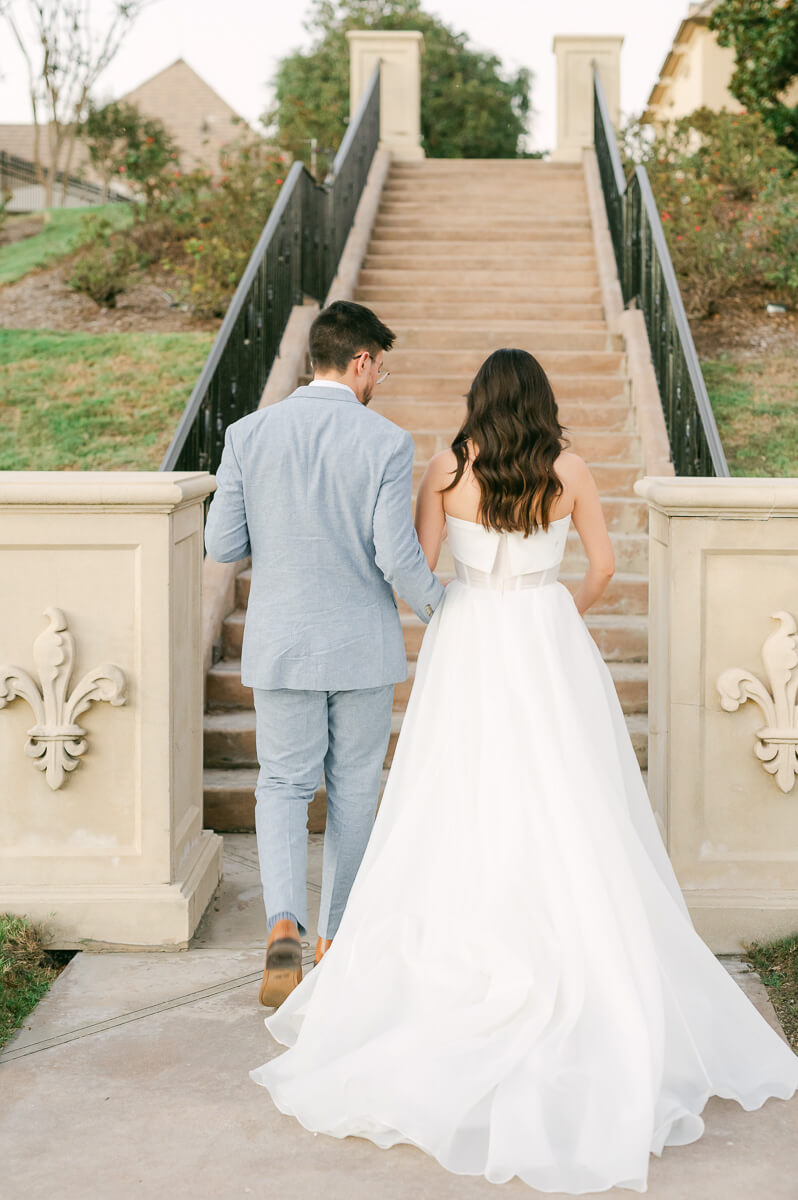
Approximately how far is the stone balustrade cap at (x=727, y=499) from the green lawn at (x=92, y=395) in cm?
523

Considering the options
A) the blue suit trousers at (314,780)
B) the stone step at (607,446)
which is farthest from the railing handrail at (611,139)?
the blue suit trousers at (314,780)

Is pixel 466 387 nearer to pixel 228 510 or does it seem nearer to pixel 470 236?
pixel 470 236

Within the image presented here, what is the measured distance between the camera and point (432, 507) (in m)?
3.33

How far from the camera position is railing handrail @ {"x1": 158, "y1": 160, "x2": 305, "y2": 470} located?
599 cm

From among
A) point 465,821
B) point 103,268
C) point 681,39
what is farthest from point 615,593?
point 681,39

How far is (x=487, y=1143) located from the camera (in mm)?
2576

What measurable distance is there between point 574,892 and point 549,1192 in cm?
68

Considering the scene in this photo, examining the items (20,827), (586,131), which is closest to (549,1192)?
(20,827)

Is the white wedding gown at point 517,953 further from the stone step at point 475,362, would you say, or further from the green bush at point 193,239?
the green bush at point 193,239

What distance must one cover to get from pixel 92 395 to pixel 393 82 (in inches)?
258

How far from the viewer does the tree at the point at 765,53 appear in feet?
54.1

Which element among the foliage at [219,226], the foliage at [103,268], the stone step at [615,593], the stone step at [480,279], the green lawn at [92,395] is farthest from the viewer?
the foliage at [103,268]

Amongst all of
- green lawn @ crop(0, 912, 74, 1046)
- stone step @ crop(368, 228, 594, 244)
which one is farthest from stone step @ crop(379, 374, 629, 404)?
green lawn @ crop(0, 912, 74, 1046)

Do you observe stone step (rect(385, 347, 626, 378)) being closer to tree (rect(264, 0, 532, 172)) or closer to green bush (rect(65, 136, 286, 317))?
green bush (rect(65, 136, 286, 317))
